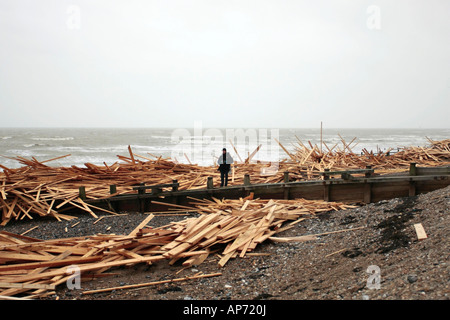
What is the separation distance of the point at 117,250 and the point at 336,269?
3742mm

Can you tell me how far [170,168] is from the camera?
12891mm

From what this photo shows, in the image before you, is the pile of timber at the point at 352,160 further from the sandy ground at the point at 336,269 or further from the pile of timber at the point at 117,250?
the pile of timber at the point at 117,250

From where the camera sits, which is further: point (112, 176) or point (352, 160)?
point (352, 160)

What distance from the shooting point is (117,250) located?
6.00 meters

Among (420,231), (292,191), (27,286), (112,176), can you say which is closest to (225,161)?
(292,191)

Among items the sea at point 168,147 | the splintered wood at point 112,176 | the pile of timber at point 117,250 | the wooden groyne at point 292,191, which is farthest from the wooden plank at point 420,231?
the sea at point 168,147

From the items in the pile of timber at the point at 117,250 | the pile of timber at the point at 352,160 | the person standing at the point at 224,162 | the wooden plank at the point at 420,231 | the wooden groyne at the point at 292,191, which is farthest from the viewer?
the pile of timber at the point at 352,160

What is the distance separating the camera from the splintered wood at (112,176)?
10.1m

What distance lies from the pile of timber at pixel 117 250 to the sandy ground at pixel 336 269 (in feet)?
0.64

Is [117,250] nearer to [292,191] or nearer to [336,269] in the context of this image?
[336,269]

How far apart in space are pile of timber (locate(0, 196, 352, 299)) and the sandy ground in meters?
0.20

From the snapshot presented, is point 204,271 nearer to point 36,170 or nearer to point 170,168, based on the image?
point 170,168
